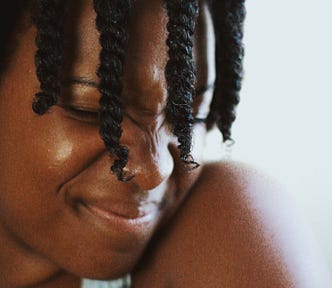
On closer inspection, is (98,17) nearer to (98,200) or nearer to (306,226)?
(98,200)

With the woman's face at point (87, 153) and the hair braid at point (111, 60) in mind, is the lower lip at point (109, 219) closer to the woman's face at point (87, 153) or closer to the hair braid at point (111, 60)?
the woman's face at point (87, 153)

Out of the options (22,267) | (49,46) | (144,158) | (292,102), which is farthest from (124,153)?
(292,102)

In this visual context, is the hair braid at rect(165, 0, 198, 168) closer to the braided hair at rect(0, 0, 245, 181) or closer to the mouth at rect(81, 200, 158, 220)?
the braided hair at rect(0, 0, 245, 181)

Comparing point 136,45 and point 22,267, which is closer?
point 136,45

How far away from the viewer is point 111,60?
661 millimetres

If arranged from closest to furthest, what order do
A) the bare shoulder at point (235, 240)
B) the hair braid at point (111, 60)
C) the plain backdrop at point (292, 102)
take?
the hair braid at point (111, 60) < the bare shoulder at point (235, 240) < the plain backdrop at point (292, 102)

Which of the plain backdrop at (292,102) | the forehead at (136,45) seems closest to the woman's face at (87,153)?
the forehead at (136,45)

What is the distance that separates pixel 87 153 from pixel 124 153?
54 millimetres

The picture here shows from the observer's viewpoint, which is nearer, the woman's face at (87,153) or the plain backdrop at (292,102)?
the woman's face at (87,153)

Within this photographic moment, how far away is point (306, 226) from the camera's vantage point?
0.83 meters

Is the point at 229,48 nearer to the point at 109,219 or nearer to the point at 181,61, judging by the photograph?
the point at 181,61

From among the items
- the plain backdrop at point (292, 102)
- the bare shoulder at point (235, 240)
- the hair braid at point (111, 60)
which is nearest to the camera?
the hair braid at point (111, 60)

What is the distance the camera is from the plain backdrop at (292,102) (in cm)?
114

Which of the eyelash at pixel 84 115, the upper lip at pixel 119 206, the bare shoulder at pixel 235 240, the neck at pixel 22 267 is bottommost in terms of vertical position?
the neck at pixel 22 267
